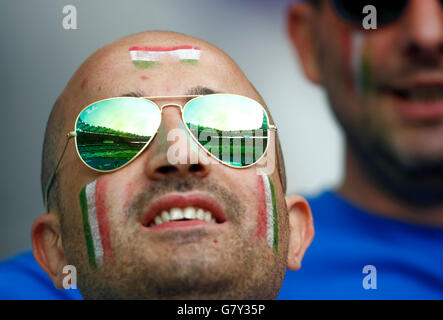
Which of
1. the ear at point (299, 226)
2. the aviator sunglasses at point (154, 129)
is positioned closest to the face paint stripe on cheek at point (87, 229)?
the aviator sunglasses at point (154, 129)

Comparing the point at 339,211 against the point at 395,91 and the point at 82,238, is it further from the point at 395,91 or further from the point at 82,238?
the point at 82,238

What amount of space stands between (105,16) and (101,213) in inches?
54.6

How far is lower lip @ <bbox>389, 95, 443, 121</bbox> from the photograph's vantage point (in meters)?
2.98

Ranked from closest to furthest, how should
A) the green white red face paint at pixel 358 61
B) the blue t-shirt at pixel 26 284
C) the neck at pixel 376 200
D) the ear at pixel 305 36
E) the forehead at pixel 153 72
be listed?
the forehead at pixel 153 72
the blue t-shirt at pixel 26 284
the green white red face paint at pixel 358 61
the neck at pixel 376 200
the ear at pixel 305 36

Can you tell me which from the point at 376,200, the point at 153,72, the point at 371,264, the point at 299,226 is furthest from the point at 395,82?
the point at 153,72

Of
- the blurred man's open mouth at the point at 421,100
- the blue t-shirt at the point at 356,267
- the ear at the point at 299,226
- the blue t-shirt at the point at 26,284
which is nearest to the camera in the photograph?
the ear at the point at 299,226

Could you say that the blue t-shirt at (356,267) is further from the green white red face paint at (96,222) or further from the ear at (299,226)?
the green white red face paint at (96,222)

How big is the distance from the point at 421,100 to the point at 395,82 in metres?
0.16

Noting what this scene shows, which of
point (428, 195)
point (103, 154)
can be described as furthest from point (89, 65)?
point (428, 195)

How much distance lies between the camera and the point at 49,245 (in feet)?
6.71

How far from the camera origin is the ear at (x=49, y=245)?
1.99m

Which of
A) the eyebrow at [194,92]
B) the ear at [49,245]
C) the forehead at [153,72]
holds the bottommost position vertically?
the ear at [49,245]

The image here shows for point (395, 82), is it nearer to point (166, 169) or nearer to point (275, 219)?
point (275, 219)

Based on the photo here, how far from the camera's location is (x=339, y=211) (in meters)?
3.43
